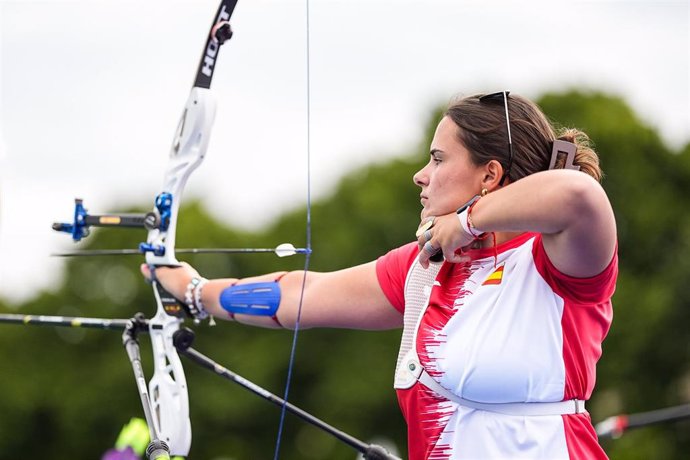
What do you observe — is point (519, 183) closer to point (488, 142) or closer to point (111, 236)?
point (488, 142)

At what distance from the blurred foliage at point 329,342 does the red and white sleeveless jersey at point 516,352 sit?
48.7ft

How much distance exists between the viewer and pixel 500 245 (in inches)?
113

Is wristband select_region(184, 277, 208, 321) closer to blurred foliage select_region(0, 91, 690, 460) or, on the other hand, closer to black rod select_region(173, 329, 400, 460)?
black rod select_region(173, 329, 400, 460)

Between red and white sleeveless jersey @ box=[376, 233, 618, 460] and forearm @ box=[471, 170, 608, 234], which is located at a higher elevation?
forearm @ box=[471, 170, 608, 234]

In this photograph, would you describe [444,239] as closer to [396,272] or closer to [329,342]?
[396,272]

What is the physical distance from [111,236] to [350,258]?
20.0ft

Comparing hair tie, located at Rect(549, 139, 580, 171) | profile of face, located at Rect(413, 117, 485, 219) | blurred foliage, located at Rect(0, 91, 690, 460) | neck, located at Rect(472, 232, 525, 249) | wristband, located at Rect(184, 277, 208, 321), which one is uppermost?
hair tie, located at Rect(549, 139, 580, 171)

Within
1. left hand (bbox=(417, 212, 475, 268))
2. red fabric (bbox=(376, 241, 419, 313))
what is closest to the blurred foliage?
red fabric (bbox=(376, 241, 419, 313))

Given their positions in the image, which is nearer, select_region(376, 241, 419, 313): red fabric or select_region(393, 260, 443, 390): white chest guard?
Result: select_region(393, 260, 443, 390): white chest guard

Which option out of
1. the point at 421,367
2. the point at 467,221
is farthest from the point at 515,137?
the point at 421,367

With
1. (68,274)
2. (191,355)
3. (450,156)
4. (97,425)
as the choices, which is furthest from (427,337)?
(68,274)

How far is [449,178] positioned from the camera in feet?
9.57

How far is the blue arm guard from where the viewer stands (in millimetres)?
3535

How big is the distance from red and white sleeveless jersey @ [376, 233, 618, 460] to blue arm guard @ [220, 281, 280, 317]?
2.66 ft
